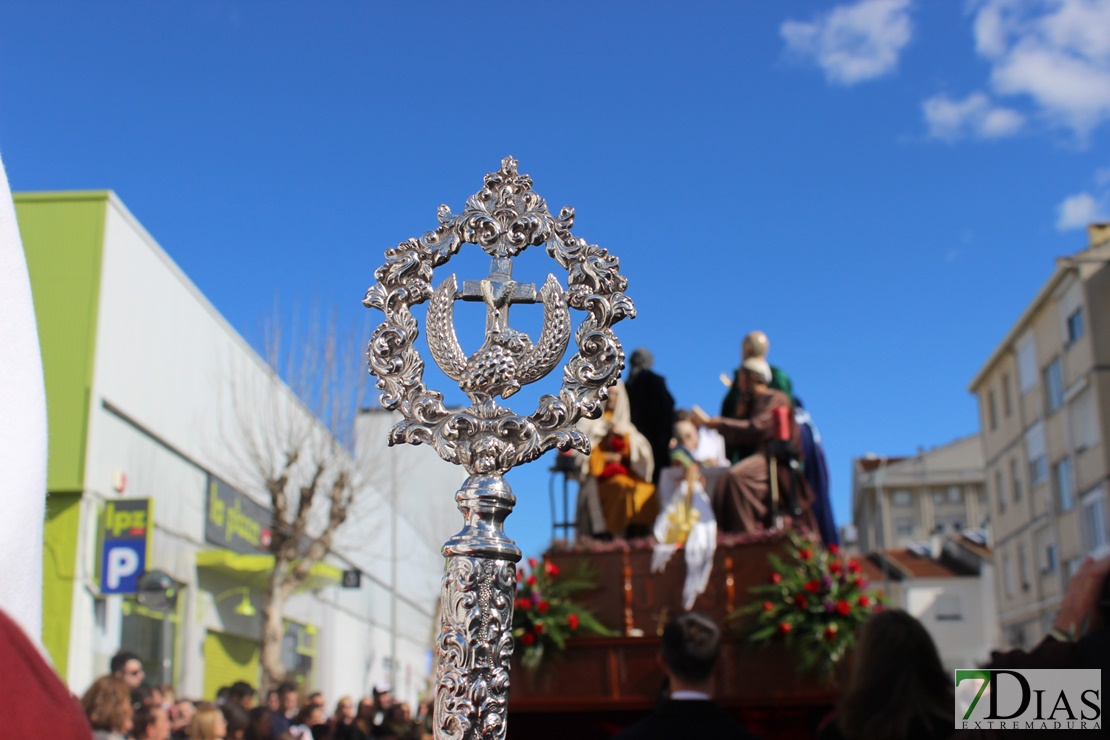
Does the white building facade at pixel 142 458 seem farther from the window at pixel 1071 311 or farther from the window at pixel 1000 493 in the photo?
the window at pixel 1000 493

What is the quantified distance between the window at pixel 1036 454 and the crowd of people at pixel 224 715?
1002 inches

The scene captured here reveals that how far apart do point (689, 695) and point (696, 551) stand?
14.4ft

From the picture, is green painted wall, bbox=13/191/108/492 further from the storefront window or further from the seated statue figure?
the seated statue figure

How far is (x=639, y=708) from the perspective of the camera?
7.20 m

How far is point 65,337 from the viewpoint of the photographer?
55.0 feet

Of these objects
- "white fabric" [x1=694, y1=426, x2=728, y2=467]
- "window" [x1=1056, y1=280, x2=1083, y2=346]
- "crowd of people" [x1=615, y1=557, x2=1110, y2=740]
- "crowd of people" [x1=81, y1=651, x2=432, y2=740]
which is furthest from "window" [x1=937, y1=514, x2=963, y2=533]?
"crowd of people" [x1=615, y1=557, x2=1110, y2=740]

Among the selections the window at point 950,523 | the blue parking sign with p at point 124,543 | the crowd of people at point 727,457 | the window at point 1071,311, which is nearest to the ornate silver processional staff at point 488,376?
the crowd of people at point 727,457

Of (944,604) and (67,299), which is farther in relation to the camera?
(944,604)

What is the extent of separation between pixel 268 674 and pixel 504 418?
55.4 ft

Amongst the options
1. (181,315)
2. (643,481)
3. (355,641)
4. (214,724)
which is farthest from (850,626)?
(355,641)

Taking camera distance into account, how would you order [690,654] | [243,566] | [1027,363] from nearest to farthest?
1. [690,654]
2. [243,566]
3. [1027,363]

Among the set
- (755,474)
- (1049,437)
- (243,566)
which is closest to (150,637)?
(243,566)

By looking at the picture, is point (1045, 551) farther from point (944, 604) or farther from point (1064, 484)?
point (944, 604)

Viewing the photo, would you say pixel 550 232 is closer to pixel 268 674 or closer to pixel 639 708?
pixel 639 708
